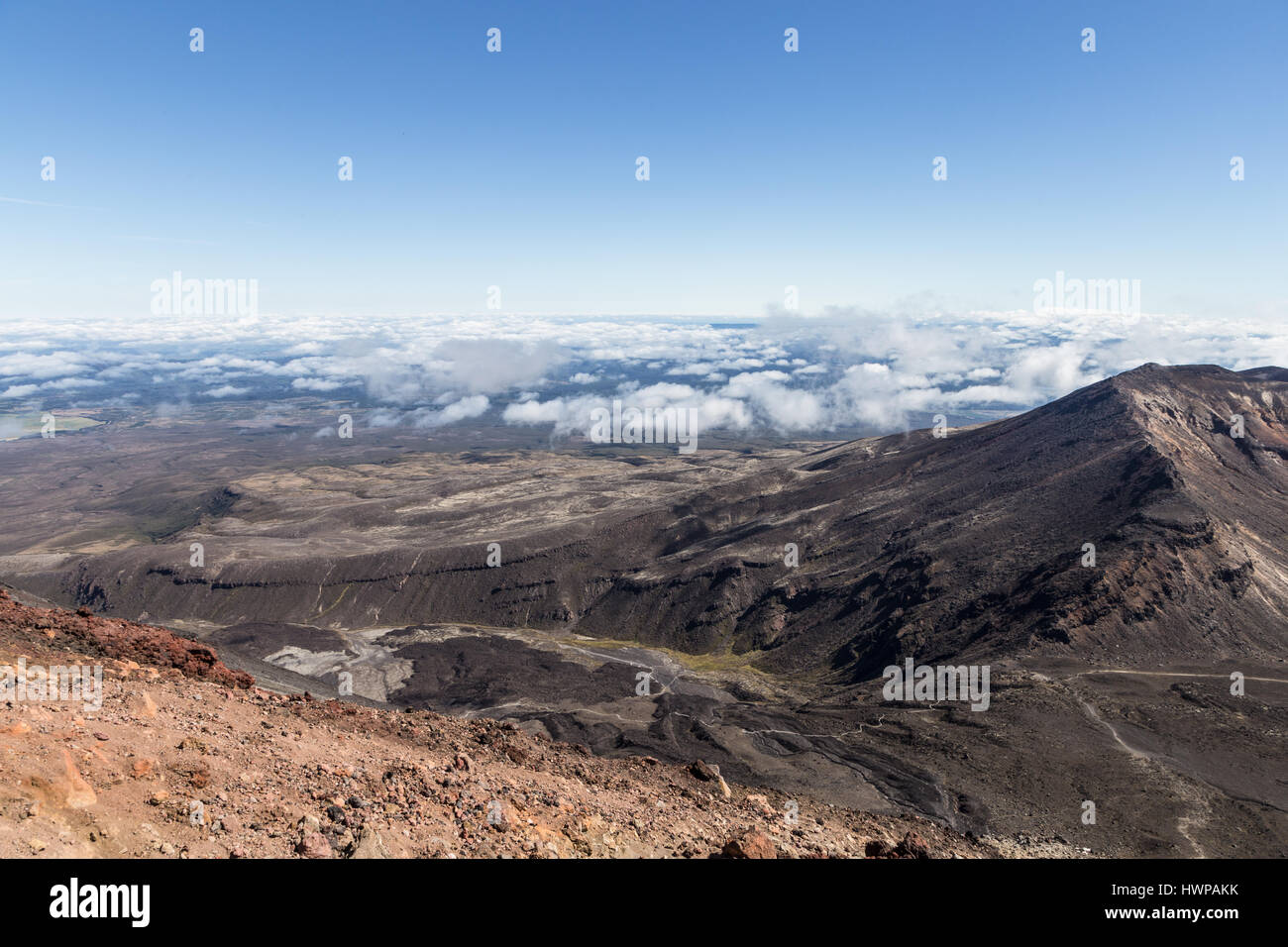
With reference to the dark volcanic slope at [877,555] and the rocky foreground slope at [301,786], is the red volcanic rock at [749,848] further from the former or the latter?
the dark volcanic slope at [877,555]

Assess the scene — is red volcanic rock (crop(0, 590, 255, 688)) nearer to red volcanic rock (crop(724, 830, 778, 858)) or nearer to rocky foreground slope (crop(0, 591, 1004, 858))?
rocky foreground slope (crop(0, 591, 1004, 858))

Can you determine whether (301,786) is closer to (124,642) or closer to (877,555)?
(124,642)

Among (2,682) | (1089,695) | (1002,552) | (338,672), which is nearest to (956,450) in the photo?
(1002,552)

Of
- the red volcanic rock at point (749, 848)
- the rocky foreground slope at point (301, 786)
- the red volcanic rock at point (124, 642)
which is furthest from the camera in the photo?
the red volcanic rock at point (124, 642)

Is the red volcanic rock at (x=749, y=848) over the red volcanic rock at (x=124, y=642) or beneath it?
beneath

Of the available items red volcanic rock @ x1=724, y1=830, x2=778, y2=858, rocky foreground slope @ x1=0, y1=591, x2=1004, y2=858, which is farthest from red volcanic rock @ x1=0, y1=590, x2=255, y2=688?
red volcanic rock @ x1=724, y1=830, x2=778, y2=858

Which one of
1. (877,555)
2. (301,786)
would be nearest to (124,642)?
(301,786)

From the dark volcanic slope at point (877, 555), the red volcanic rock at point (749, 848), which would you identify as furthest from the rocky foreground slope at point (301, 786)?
the dark volcanic slope at point (877, 555)
